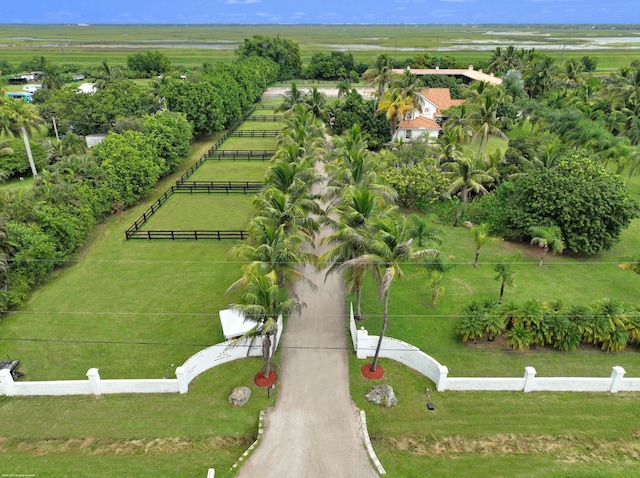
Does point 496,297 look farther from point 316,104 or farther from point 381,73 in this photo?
point 381,73

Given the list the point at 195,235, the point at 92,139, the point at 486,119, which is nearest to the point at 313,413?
the point at 195,235

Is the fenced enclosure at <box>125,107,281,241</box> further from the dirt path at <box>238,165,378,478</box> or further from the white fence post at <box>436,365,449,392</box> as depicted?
the white fence post at <box>436,365,449,392</box>

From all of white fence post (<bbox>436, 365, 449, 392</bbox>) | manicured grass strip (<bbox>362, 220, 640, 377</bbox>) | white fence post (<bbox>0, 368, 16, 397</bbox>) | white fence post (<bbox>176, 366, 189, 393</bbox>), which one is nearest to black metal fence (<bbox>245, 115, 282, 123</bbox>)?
manicured grass strip (<bbox>362, 220, 640, 377</bbox>)

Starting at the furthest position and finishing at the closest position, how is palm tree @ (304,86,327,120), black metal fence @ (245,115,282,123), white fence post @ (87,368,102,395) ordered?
black metal fence @ (245,115,282,123)
palm tree @ (304,86,327,120)
white fence post @ (87,368,102,395)

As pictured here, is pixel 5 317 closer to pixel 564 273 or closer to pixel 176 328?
pixel 176 328

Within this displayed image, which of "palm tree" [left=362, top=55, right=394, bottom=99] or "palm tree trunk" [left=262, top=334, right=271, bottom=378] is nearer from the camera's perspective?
"palm tree trunk" [left=262, top=334, right=271, bottom=378]

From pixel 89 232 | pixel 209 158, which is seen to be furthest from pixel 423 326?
pixel 209 158
